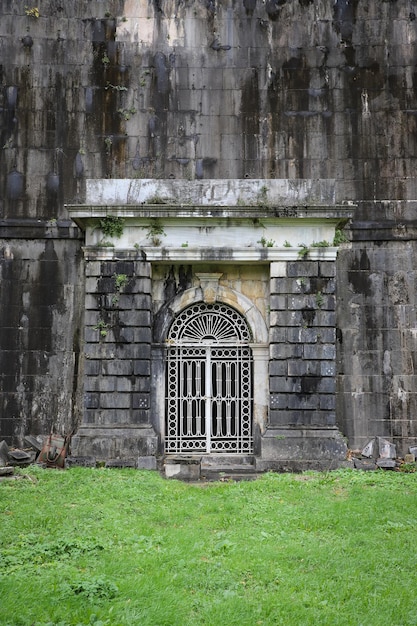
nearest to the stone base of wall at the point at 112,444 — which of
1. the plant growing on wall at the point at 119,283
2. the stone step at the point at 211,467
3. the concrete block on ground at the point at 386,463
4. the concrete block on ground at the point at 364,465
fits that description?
the stone step at the point at 211,467

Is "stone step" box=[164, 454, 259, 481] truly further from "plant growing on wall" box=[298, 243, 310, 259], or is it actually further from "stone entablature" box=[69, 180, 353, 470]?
"plant growing on wall" box=[298, 243, 310, 259]

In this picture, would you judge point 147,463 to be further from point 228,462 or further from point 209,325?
point 209,325

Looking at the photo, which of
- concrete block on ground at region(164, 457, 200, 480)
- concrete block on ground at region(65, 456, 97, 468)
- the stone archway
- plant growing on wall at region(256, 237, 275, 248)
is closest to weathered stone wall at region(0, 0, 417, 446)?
the stone archway

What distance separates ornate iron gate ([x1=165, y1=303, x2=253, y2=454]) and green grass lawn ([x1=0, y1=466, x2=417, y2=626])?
65.8 inches

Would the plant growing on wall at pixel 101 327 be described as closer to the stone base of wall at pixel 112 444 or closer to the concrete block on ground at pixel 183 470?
the stone base of wall at pixel 112 444

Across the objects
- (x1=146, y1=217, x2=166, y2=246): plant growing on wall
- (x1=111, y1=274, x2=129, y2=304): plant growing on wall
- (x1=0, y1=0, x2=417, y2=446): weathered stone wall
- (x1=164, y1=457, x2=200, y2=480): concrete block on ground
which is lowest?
(x1=164, y1=457, x2=200, y2=480): concrete block on ground

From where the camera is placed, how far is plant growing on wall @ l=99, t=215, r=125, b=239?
11.5m

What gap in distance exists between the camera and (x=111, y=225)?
37.9ft

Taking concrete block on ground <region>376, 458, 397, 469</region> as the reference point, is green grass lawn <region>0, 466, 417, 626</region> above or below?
below

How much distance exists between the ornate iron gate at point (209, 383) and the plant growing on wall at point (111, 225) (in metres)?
1.87

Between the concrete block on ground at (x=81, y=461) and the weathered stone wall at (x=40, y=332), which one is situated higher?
the weathered stone wall at (x=40, y=332)

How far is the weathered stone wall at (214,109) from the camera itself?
13266 mm

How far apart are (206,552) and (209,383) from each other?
5.30 meters

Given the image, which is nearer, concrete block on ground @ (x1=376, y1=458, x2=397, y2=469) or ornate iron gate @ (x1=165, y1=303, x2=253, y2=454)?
concrete block on ground @ (x1=376, y1=458, x2=397, y2=469)
